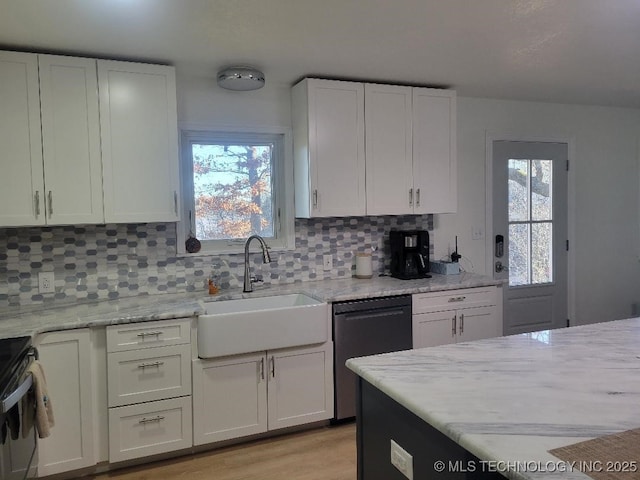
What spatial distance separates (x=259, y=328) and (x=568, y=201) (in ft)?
10.5

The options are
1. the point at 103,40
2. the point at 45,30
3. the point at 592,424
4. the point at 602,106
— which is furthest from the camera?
the point at 602,106

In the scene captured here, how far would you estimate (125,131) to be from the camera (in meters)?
2.71

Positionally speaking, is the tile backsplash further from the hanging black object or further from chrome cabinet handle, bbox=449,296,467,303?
chrome cabinet handle, bbox=449,296,467,303

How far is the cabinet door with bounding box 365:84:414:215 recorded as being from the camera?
10.9 ft

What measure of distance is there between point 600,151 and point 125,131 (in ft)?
13.6

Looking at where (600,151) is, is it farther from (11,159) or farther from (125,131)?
(11,159)

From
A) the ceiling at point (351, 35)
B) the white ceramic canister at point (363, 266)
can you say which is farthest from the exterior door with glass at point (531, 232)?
the white ceramic canister at point (363, 266)

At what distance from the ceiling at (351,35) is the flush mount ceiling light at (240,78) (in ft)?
0.19

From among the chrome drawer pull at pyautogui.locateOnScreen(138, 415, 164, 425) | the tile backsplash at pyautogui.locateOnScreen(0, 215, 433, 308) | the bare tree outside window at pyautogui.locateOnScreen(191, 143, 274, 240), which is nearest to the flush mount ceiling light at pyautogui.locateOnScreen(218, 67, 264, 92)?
the bare tree outside window at pyautogui.locateOnScreen(191, 143, 274, 240)

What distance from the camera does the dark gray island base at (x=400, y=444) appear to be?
1105 mm

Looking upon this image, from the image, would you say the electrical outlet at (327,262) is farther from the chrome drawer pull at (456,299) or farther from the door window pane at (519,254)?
the door window pane at (519,254)

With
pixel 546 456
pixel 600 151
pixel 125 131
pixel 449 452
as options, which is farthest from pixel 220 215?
pixel 600 151

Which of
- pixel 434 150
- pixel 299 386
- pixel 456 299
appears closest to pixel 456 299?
pixel 456 299

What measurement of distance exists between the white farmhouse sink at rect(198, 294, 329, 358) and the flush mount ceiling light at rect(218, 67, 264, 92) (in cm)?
138
